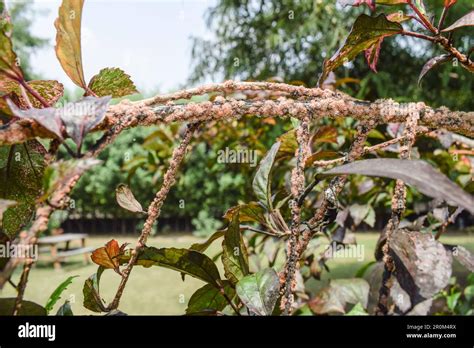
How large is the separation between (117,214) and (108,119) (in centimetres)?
915

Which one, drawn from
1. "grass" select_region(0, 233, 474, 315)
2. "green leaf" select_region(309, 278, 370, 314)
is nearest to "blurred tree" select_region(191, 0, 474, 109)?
"grass" select_region(0, 233, 474, 315)

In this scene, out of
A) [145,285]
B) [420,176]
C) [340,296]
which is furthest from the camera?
[145,285]

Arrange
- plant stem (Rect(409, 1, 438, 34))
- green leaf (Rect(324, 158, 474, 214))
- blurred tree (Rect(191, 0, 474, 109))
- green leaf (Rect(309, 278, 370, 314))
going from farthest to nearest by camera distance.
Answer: blurred tree (Rect(191, 0, 474, 109)), green leaf (Rect(309, 278, 370, 314)), plant stem (Rect(409, 1, 438, 34)), green leaf (Rect(324, 158, 474, 214))

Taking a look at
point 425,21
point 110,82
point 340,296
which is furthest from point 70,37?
point 340,296

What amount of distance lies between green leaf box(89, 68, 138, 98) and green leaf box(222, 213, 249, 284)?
175 millimetres

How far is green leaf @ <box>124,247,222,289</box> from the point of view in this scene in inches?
17.4

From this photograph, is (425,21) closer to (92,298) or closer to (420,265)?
(420,265)

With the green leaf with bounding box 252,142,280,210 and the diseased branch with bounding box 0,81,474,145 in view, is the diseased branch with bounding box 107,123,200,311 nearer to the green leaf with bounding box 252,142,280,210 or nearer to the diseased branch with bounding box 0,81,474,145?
the diseased branch with bounding box 0,81,474,145

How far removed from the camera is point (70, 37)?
1.35ft

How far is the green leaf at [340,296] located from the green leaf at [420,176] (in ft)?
2.16

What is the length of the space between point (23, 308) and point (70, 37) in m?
0.25

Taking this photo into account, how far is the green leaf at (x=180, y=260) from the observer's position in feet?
1.45

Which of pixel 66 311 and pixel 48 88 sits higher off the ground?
pixel 48 88

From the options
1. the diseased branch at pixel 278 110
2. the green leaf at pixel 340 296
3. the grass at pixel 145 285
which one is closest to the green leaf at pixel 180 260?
the diseased branch at pixel 278 110
